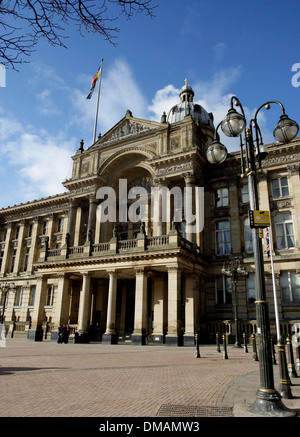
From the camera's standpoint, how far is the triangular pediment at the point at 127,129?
3528 centimetres

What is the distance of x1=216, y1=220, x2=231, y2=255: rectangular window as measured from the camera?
30.9 meters

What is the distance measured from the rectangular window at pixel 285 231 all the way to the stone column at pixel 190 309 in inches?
326

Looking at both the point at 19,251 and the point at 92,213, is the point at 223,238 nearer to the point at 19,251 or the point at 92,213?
the point at 92,213

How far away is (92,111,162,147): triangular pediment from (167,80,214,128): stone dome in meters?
14.0

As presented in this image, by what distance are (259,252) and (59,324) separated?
88.1 feet

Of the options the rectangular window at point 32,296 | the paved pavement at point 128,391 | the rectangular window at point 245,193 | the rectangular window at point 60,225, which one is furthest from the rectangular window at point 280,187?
the rectangular window at point 32,296

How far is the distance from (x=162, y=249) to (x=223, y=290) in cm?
836

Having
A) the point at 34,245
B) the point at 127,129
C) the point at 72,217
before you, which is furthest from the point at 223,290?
the point at 34,245

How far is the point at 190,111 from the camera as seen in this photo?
166ft

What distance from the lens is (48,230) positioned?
45406mm

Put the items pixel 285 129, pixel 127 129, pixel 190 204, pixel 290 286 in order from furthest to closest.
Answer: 1. pixel 127 129
2. pixel 190 204
3. pixel 290 286
4. pixel 285 129

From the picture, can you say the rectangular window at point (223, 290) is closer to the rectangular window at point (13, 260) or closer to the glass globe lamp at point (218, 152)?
the glass globe lamp at point (218, 152)

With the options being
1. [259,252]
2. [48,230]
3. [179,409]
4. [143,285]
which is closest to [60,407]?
[179,409]

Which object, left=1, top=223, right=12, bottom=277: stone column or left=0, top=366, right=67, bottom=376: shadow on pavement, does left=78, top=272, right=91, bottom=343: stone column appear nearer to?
left=0, top=366, right=67, bottom=376: shadow on pavement
